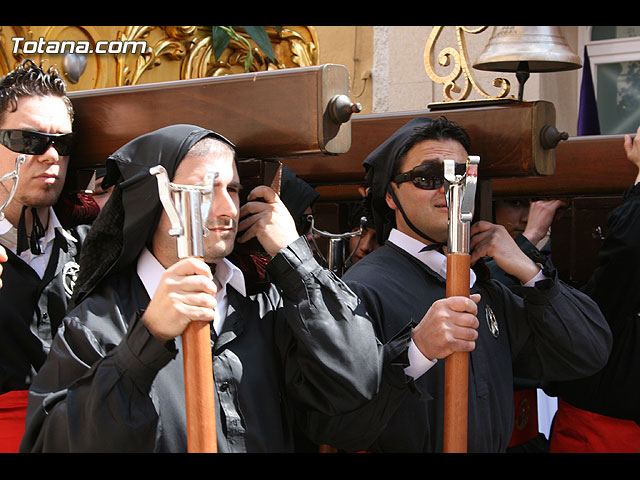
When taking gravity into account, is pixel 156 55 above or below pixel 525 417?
above

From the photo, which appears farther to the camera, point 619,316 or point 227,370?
point 619,316

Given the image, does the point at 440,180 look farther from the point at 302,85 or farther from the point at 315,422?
the point at 315,422

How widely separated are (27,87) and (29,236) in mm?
488

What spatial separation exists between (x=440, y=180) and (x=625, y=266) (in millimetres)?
1057

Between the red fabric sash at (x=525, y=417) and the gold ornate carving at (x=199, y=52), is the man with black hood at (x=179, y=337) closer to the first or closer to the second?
the red fabric sash at (x=525, y=417)

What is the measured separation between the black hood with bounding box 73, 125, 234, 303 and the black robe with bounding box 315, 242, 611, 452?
776mm

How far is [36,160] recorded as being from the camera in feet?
10.5

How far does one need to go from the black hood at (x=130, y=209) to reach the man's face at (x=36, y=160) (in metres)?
0.58

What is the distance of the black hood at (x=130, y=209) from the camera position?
2.62 m

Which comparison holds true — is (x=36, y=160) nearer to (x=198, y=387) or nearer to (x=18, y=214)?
(x=18, y=214)

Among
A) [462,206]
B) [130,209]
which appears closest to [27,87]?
[130,209]

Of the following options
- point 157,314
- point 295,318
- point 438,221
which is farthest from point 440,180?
point 157,314

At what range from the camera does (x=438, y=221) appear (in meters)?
3.33

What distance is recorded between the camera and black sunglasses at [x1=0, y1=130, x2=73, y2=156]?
316 centimetres
